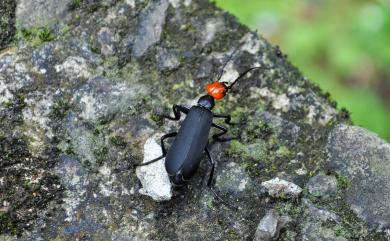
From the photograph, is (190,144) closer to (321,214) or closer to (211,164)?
(211,164)

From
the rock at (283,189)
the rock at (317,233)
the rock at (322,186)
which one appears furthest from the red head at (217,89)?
the rock at (317,233)

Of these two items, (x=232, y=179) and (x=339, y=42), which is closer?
(x=232, y=179)

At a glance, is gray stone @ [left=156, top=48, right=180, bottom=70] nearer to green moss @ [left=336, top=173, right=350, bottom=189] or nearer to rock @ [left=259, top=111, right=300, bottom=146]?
rock @ [left=259, top=111, right=300, bottom=146]

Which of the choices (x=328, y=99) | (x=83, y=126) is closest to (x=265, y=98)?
(x=328, y=99)

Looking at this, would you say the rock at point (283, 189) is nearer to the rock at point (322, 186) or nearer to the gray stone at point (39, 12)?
the rock at point (322, 186)

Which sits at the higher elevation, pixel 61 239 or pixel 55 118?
pixel 55 118

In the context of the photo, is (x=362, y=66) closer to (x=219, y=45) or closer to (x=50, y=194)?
(x=219, y=45)

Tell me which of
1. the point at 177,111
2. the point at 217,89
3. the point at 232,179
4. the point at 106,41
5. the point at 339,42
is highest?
the point at 106,41

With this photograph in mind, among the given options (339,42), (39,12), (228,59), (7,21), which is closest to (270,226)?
(228,59)

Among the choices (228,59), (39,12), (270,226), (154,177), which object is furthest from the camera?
(228,59)
